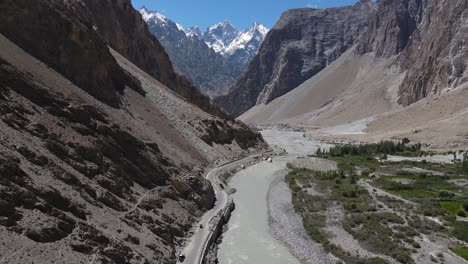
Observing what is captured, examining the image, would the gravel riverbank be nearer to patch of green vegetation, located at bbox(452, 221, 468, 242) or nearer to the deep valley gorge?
the deep valley gorge

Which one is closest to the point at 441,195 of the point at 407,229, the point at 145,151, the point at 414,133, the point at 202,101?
the point at 407,229

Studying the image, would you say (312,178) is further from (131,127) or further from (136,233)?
(136,233)

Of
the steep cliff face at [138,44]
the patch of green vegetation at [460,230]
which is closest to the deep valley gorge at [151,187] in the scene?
the patch of green vegetation at [460,230]

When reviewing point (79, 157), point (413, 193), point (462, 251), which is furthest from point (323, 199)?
point (79, 157)

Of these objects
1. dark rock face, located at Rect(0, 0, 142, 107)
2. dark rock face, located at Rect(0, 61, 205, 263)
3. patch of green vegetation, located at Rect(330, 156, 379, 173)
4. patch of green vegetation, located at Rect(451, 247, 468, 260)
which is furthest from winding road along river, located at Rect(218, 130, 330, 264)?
dark rock face, located at Rect(0, 0, 142, 107)

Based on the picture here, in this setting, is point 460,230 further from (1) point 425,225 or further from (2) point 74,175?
(2) point 74,175
